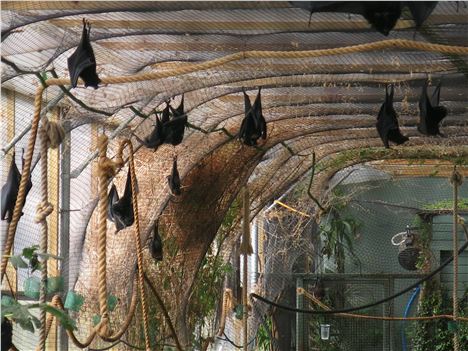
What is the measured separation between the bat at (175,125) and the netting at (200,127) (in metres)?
0.14

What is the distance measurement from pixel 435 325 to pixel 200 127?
7585 millimetres

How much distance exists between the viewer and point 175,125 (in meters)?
6.45

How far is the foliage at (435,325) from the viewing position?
13.6 meters

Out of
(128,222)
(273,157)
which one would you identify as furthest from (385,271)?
(128,222)

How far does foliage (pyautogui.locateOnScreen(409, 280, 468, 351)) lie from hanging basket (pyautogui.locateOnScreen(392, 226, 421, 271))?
1.24 ft

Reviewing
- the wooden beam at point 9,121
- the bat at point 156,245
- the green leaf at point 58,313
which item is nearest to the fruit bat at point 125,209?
the bat at point 156,245

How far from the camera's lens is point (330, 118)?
26.5 ft

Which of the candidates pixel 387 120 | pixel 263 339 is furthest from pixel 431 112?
pixel 263 339

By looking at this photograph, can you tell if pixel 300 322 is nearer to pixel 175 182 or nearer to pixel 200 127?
pixel 200 127

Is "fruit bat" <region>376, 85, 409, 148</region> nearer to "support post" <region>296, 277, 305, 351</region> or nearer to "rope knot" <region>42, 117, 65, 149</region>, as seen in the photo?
"rope knot" <region>42, 117, 65, 149</region>

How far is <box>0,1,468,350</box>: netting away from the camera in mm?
5090

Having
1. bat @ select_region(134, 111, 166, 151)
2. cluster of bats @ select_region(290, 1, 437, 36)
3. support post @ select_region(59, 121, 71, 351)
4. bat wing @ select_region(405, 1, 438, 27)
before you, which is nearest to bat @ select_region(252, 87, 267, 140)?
bat @ select_region(134, 111, 166, 151)

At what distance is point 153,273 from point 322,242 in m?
7.00

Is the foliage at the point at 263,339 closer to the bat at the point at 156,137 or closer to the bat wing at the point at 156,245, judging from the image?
the bat wing at the point at 156,245
